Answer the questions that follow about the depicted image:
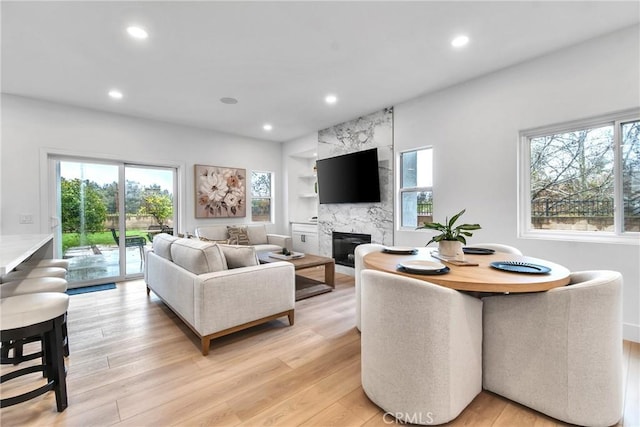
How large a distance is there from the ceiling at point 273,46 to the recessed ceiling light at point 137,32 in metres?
0.05

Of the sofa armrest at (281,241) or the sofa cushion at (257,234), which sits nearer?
the sofa armrest at (281,241)

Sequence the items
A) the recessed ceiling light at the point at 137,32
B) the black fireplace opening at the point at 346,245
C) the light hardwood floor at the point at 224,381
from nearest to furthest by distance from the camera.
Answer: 1. the light hardwood floor at the point at 224,381
2. the recessed ceiling light at the point at 137,32
3. the black fireplace opening at the point at 346,245

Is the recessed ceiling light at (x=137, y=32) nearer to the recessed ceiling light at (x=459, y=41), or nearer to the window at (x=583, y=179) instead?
the recessed ceiling light at (x=459, y=41)

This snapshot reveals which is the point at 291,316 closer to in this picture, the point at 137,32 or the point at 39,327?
the point at 39,327

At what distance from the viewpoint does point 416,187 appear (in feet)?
12.8

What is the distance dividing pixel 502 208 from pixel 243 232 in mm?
4067

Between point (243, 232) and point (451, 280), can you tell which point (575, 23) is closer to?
point (451, 280)

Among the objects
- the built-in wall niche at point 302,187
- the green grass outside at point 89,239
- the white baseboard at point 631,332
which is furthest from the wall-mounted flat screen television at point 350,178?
the green grass outside at point 89,239

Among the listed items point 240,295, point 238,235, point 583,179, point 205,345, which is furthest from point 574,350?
point 238,235

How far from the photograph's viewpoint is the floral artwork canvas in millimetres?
5055

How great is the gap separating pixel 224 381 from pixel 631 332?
3273 mm

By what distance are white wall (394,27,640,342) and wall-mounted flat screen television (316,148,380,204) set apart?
0.55 metres

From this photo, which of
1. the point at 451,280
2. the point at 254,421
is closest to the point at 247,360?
the point at 254,421

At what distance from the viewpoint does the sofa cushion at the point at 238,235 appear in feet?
16.4
